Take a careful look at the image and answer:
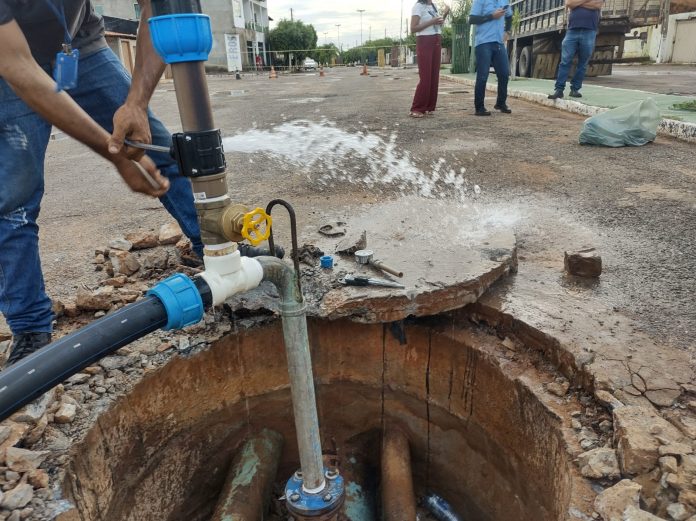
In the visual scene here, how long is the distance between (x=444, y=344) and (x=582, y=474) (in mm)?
896

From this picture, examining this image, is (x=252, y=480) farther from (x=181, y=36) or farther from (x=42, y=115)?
(x=181, y=36)

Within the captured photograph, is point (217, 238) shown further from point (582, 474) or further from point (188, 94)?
point (582, 474)

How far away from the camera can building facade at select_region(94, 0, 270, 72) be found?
27.3 m

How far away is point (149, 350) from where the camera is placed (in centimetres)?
206

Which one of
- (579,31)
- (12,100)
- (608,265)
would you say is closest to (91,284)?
(12,100)

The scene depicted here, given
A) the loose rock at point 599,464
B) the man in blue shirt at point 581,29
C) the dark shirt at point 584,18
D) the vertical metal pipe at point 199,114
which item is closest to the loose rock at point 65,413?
the vertical metal pipe at point 199,114

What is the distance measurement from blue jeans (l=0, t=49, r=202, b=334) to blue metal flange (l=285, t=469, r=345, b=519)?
3.75 ft

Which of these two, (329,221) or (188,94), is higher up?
(188,94)

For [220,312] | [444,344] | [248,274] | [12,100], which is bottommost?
[444,344]

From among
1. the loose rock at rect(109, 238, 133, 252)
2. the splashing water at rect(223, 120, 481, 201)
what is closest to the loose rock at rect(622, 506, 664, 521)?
the splashing water at rect(223, 120, 481, 201)

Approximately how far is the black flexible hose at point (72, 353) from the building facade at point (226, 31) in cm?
2860

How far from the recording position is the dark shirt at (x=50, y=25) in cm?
149

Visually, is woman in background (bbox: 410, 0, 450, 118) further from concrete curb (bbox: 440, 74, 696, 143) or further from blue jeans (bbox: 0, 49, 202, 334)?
blue jeans (bbox: 0, 49, 202, 334)

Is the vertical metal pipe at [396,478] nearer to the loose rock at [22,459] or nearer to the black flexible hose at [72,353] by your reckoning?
the loose rock at [22,459]
